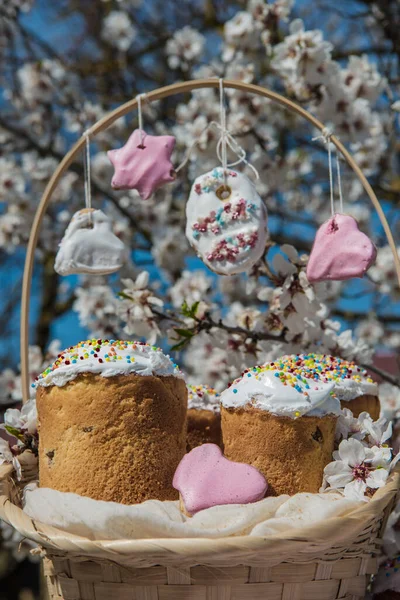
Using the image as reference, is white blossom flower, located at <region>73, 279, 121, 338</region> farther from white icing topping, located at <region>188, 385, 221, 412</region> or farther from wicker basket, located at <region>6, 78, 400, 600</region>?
wicker basket, located at <region>6, 78, 400, 600</region>

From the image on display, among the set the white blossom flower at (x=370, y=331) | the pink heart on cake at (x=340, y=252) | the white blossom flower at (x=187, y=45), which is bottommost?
the white blossom flower at (x=370, y=331)

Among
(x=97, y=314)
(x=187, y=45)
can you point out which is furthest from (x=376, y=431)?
(x=187, y=45)

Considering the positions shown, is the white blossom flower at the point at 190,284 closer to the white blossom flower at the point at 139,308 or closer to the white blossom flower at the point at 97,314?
the white blossom flower at the point at 97,314

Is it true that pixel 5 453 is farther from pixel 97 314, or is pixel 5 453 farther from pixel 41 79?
pixel 41 79

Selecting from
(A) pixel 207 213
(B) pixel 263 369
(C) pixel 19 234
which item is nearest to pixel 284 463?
(B) pixel 263 369

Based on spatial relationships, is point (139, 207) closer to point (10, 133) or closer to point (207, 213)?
point (10, 133)

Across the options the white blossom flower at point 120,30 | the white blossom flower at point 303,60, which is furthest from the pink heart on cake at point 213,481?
the white blossom flower at point 120,30
